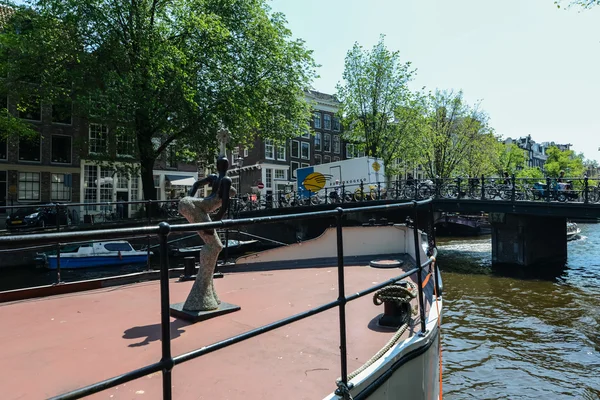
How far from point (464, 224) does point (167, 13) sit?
26.5 m

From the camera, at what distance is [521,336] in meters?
9.31

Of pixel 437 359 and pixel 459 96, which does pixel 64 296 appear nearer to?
pixel 437 359

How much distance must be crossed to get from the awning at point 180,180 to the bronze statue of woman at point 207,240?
27.8 meters

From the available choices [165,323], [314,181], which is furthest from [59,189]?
[165,323]

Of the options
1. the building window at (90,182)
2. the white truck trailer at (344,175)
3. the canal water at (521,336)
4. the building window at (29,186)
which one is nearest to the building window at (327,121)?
the white truck trailer at (344,175)

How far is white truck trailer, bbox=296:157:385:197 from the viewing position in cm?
2592

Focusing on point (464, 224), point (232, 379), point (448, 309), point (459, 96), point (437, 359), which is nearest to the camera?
point (232, 379)

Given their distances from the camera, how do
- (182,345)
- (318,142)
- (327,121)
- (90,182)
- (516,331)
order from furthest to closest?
(327,121)
(318,142)
(90,182)
(516,331)
(182,345)

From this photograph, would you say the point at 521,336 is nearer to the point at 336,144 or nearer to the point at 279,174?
the point at 279,174

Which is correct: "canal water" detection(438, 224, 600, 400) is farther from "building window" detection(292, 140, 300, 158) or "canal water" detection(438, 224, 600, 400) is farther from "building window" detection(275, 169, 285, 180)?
"building window" detection(292, 140, 300, 158)

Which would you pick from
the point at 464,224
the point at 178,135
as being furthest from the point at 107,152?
the point at 464,224

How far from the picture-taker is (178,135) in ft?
65.4

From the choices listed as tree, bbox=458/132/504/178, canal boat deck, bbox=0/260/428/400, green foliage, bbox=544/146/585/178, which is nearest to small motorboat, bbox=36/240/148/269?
canal boat deck, bbox=0/260/428/400

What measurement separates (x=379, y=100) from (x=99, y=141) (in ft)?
68.3
